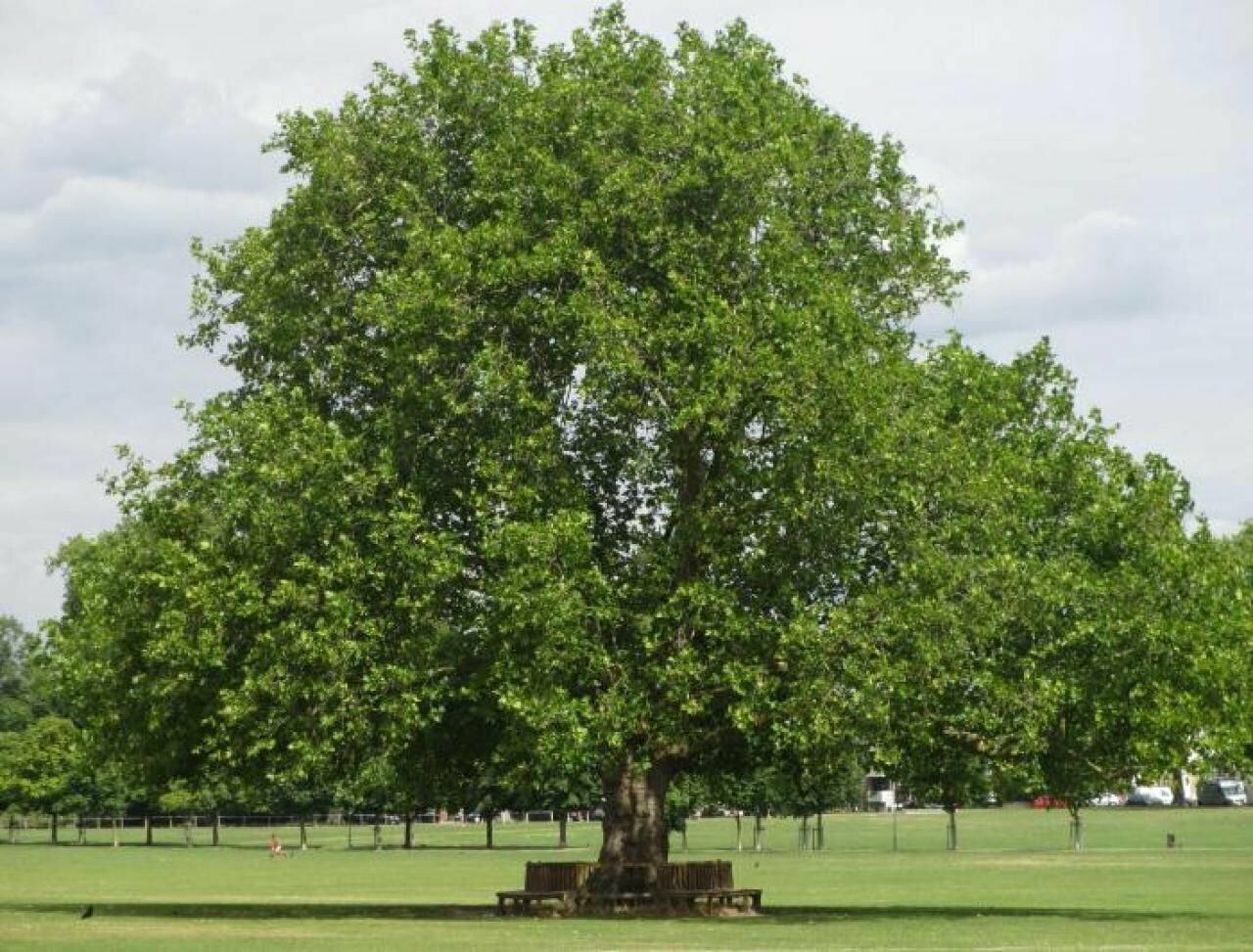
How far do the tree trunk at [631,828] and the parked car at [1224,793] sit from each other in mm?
142387

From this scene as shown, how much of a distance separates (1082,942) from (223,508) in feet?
68.0

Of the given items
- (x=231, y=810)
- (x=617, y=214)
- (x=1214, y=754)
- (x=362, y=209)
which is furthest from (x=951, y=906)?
(x=231, y=810)

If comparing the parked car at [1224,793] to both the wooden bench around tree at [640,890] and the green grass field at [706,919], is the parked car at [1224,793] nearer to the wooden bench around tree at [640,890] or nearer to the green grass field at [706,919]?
the green grass field at [706,919]

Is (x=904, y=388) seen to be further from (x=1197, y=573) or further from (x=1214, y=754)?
(x=1214, y=754)

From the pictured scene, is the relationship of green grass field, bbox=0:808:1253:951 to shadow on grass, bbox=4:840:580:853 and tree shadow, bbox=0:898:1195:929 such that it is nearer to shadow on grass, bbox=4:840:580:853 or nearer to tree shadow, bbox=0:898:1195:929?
tree shadow, bbox=0:898:1195:929

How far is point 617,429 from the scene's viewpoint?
44.5 meters

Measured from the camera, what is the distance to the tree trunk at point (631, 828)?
45781 mm

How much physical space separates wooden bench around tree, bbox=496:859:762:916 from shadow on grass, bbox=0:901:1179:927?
0.62 metres

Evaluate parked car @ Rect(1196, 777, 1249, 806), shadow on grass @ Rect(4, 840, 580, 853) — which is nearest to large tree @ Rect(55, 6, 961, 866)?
shadow on grass @ Rect(4, 840, 580, 853)

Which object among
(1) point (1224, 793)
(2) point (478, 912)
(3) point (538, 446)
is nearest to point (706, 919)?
(2) point (478, 912)

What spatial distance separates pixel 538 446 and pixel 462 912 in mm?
11889

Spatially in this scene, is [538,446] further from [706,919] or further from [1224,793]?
[1224,793]

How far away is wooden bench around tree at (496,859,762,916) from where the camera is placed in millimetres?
45281

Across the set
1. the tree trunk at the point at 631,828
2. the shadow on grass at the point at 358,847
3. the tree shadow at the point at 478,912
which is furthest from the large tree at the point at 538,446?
the shadow on grass at the point at 358,847
